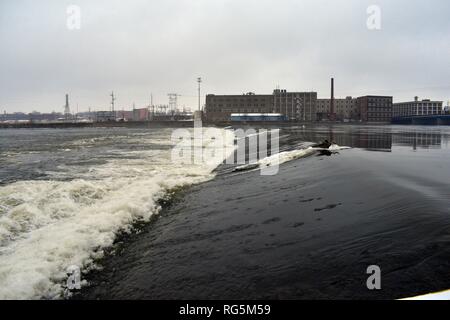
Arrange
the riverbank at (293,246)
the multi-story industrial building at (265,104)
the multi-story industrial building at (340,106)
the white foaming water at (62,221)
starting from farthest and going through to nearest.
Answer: the multi-story industrial building at (340,106), the multi-story industrial building at (265,104), the white foaming water at (62,221), the riverbank at (293,246)

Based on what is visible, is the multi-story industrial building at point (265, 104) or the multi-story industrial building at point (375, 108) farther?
the multi-story industrial building at point (265, 104)

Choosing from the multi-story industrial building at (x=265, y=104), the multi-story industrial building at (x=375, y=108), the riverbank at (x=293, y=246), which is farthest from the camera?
the multi-story industrial building at (x=265, y=104)

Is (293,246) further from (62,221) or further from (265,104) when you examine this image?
(265,104)

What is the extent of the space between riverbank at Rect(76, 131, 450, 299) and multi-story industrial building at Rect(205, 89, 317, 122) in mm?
153522

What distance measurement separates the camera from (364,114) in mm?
158375

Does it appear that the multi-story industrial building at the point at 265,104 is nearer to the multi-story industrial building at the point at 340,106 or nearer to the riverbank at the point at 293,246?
the multi-story industrial building at the point at 340,106

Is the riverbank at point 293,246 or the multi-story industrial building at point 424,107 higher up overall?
the multi-story industrial building at point 424,107

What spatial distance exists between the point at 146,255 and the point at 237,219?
2399 millimetres

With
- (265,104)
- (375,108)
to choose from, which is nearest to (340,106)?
(375,108)

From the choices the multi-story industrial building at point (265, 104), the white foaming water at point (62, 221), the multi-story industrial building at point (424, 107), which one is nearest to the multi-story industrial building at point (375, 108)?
the multi-story industrial building at point (265, 104)

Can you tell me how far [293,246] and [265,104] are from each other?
162 meters

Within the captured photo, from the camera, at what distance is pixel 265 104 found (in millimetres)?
163875

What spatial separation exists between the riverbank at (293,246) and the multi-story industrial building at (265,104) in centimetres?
15352

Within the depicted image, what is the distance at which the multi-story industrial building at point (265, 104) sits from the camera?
160625 mm
